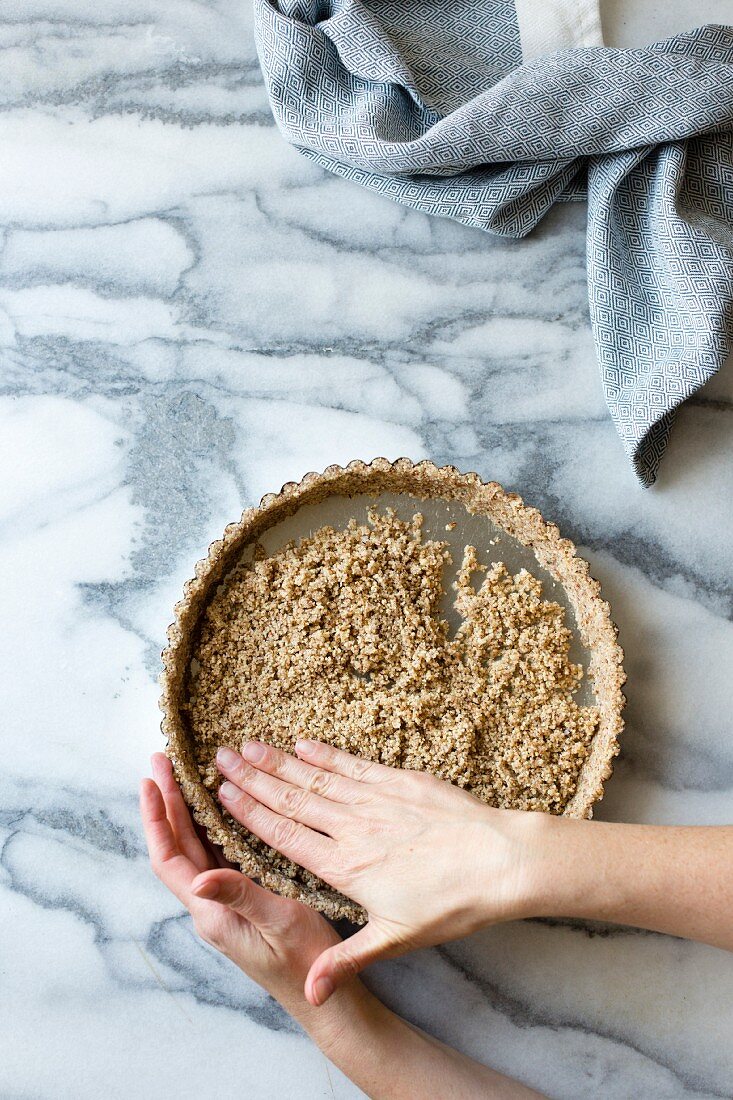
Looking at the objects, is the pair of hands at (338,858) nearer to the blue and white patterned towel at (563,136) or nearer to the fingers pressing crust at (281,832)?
the fingers pressing crust at (281,832)

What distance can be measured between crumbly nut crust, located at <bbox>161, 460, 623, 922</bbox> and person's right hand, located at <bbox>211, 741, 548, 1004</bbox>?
0.11ft

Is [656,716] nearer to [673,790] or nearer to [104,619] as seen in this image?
[673,790]

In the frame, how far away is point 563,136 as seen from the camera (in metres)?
1.03

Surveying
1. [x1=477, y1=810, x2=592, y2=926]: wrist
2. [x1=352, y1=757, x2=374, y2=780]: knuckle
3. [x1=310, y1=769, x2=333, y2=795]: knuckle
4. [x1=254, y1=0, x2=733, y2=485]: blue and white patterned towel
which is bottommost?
[x1=477, y1=810, x2=592, y2=926]: wrist

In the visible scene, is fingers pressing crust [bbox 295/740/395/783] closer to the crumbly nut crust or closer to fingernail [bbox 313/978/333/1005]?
the crumbly nut crust

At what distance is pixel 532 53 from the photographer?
108cm

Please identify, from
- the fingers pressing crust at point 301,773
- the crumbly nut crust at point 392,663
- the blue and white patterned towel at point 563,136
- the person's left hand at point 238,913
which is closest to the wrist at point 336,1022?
the person's left hand at point 238,913

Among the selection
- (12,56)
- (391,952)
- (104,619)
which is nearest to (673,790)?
(391,952)

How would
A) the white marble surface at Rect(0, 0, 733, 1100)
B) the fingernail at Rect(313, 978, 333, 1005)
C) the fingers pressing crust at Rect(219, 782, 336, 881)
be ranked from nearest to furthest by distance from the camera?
1. the fingernail at Rect(313, 978, 333, 1005)
2. the fingers pressing crust at Rect(219, 782, 336, 881)
3. the white marble surface at Rect(0, 0, 733, 1100)

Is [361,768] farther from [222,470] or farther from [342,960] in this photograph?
[222,470]

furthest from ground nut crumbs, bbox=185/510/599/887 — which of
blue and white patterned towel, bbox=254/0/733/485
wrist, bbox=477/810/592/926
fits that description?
blue and white patterned towel, bbox=254/0/733/485

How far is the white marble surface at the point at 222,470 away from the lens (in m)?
1.05

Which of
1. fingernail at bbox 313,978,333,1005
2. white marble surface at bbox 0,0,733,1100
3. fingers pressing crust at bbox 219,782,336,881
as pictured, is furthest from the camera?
white marble surface at bbox 0,0,733,1100

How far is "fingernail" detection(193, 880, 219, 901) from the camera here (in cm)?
84
